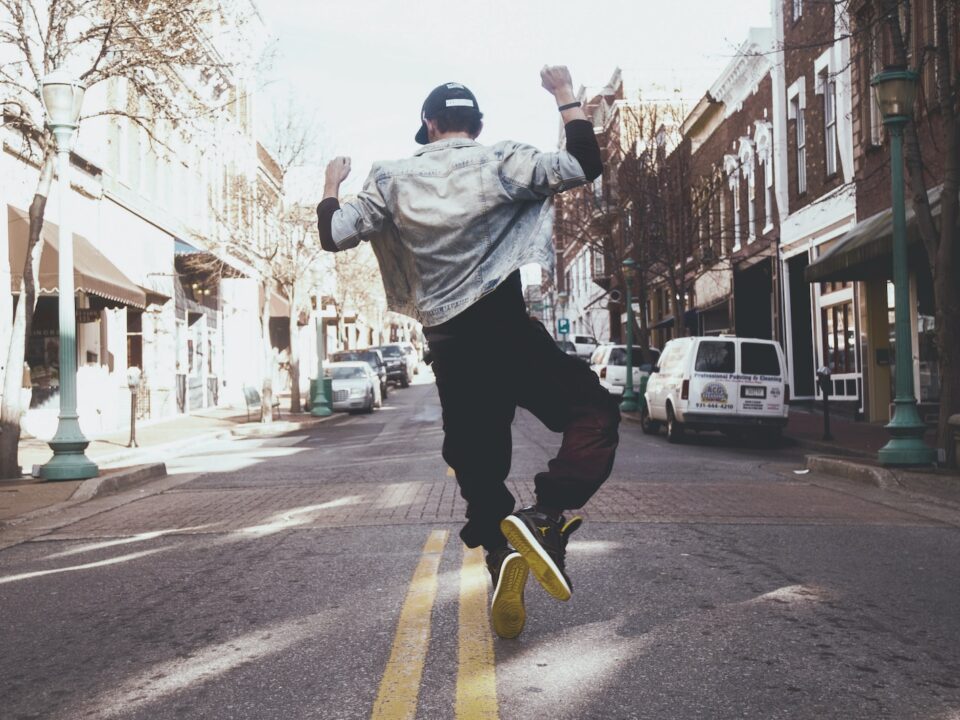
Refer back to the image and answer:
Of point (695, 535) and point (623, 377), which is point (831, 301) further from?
point (695, 535)

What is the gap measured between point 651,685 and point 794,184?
→ 23.7 metres

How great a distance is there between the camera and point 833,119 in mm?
22609

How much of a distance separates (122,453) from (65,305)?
5.17 m

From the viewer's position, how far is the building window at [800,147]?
81.7 ft

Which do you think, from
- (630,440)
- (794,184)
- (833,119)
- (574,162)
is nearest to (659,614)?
(574,162)

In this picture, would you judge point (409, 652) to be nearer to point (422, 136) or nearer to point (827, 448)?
point (422, 136)

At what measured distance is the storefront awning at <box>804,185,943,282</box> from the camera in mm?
15516

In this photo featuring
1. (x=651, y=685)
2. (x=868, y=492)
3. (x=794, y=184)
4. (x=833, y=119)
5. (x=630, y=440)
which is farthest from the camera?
(x=794, y=184)

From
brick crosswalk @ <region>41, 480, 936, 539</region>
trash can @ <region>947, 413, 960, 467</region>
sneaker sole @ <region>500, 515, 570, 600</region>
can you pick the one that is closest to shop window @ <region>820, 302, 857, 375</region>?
trash can @ <region>947, 413, 960, 467</region>

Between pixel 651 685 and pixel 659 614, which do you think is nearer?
pixel 651 685

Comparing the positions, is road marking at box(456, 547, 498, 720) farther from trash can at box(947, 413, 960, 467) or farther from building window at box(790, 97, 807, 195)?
building window at box(790, 97, 807, 195)

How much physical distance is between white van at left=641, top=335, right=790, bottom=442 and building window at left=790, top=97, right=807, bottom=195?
882cm

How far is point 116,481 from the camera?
11.2 meters

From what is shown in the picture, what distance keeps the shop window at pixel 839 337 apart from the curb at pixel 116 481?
14.8 m
